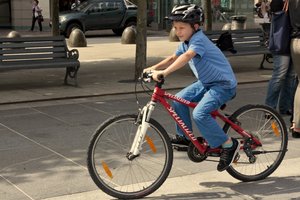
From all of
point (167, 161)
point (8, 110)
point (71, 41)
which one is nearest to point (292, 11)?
point (167, 161)

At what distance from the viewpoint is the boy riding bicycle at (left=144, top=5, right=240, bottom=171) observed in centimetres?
439

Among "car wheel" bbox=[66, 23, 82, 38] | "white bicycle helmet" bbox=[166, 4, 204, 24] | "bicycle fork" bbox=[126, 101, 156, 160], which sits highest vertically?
"white bicycle helmet" bbox=[166, 4, 204, 24]

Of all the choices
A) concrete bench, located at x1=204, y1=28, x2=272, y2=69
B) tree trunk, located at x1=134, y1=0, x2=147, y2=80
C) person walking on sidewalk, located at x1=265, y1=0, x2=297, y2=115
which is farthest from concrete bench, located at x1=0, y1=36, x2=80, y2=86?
person walking on sidewalk, located at x1=265, y1=0, x2=297, y2=115

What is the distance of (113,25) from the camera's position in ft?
78.9

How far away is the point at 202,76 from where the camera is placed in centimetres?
451

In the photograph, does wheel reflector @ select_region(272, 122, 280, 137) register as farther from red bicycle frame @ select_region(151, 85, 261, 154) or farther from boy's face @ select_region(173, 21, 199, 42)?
boy's face @ select_region(173, 21, 199, 42)

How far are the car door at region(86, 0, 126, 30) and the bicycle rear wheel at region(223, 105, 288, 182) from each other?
19146 millimetres

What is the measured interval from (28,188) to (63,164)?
2.39 feet

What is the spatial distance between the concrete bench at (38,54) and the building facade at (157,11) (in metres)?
17.7

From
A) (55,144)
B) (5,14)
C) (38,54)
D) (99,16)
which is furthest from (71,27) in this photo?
(55,144)

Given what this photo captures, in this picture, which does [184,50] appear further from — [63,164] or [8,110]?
[8,110]

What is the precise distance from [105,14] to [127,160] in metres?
19.7

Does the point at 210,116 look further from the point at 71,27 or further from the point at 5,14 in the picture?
the point at 5,14

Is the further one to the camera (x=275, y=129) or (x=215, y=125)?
(x=275, y=129)
